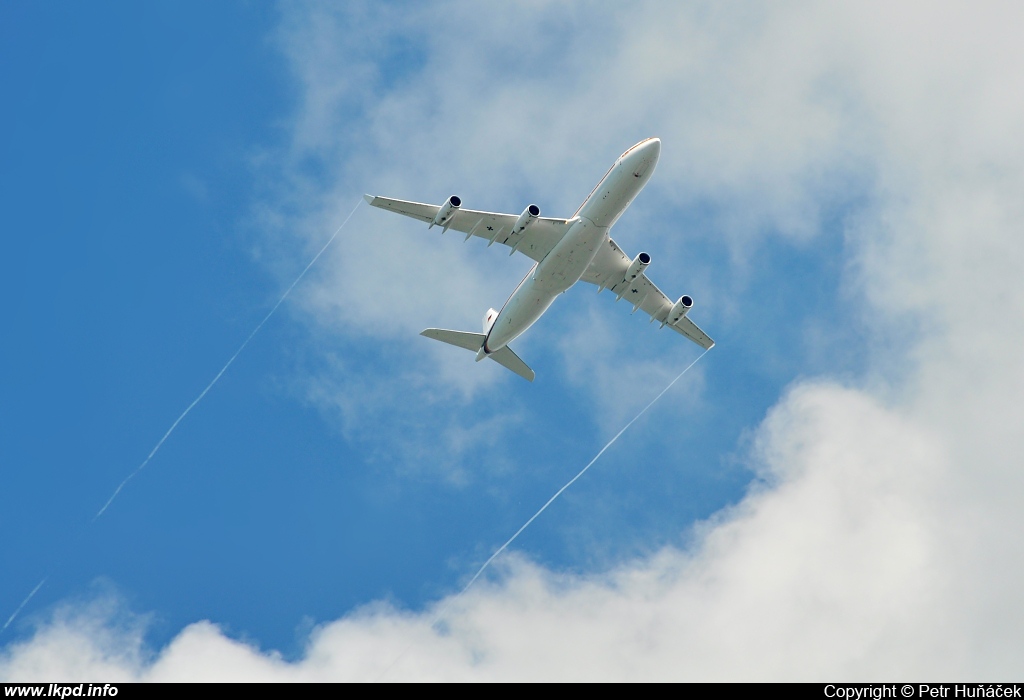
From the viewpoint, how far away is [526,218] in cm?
5653

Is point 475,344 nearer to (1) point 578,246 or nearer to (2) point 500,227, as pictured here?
(2) point 500,227

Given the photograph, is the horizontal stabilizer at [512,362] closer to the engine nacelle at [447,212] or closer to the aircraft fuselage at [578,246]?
the aircraft fuselage at [578,246]

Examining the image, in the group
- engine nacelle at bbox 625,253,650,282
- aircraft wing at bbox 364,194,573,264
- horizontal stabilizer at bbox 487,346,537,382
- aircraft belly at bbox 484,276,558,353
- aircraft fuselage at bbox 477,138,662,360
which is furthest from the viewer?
horizontal stabilizer at bbox 487,346,537,382

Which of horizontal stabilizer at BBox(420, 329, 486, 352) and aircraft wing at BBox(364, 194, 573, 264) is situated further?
horizontal stabilizer at BBox(420, 329, 486, 352)

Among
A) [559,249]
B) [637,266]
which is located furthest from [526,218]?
[637,266]

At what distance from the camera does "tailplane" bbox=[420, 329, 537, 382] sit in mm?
64125

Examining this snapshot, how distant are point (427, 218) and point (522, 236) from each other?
245 inches

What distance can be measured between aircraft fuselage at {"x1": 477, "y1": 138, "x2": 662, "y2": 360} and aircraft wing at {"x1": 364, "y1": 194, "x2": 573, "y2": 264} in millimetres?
1640

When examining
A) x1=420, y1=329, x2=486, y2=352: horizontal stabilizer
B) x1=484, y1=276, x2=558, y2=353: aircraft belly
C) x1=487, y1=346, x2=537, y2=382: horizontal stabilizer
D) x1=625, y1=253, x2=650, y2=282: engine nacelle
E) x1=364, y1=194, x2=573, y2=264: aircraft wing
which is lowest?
x1=484, y1=276, x2=558, y2=353: aircraft belly

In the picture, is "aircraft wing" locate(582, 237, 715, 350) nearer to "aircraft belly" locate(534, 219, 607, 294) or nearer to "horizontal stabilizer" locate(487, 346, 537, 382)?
"aircraft belly" locate(534, 219, 607, 294)

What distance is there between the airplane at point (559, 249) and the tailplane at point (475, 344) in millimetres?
71

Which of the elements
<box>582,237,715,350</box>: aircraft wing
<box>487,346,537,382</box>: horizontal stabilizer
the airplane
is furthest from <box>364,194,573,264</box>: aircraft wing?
<box>487,346,537,382</box>: horizontal stabilizer
